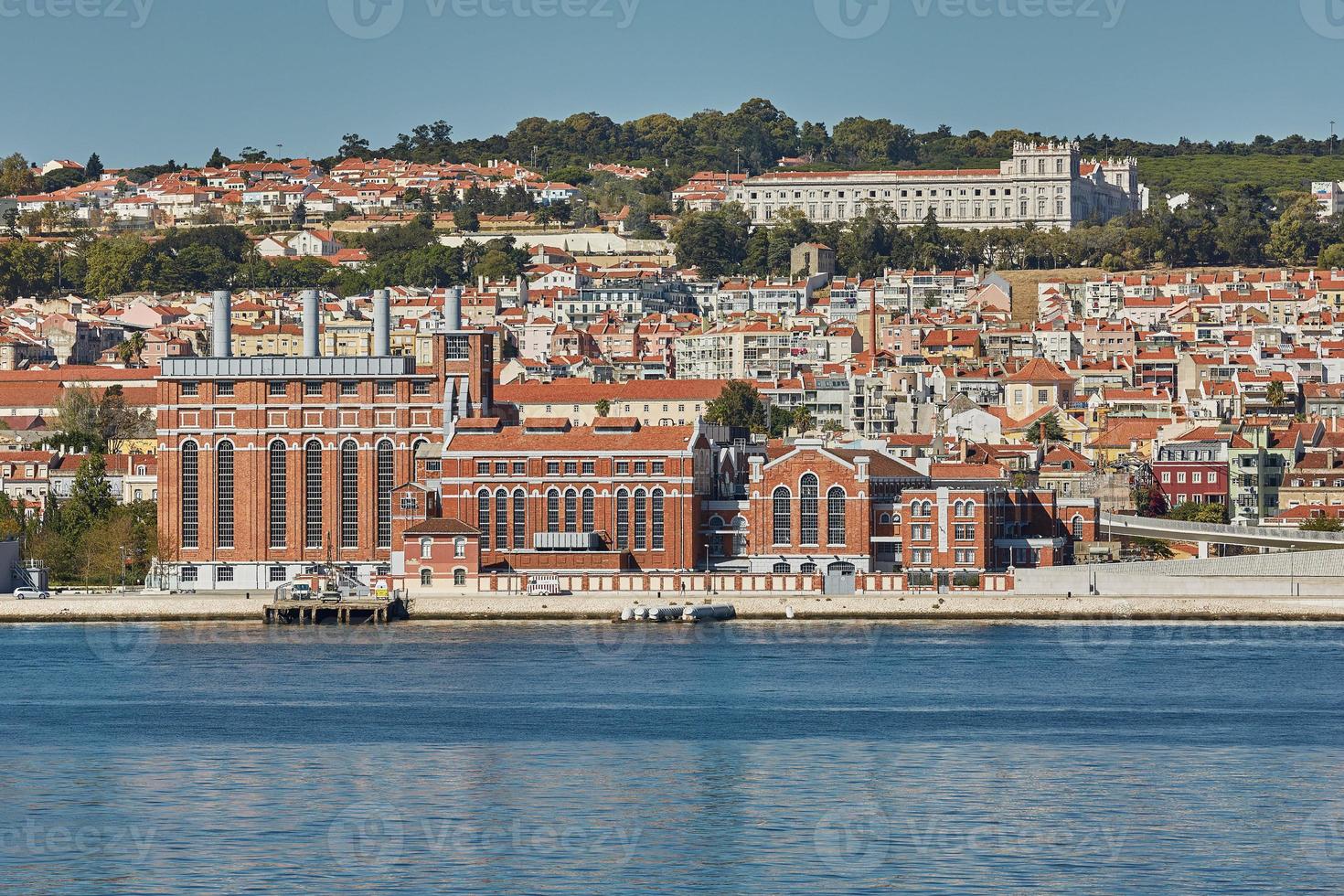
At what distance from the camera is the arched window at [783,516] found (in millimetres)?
61812

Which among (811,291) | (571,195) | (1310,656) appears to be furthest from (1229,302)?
(1310,656)

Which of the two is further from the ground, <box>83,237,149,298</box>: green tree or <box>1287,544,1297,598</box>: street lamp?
<box>83,237,149,298</box>: green tree

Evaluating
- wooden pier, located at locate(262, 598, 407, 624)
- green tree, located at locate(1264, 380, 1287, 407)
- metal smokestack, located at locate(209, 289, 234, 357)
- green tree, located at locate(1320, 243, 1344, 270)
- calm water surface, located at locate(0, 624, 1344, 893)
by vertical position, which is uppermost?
green tree, located at locate(1320, 243, 1344, 270)

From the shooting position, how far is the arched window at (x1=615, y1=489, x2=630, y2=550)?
6131 cm

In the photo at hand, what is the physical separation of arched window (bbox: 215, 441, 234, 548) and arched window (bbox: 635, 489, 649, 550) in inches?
427

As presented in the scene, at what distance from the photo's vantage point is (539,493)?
61312mm

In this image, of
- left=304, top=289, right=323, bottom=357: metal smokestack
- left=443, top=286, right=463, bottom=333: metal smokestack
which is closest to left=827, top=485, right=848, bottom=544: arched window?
left=443, top=286, right=463, bottom=333: metal smokestack

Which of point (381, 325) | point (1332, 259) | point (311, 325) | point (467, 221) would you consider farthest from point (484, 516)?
point (467, 221)

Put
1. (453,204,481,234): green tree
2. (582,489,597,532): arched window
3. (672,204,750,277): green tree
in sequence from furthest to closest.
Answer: (453,204,481,234): green tree, (672,204,750,277): green tree, (582,489,597,532): arched window

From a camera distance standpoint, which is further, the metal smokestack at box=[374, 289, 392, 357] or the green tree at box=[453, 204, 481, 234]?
the green tree at box=[453, 204, 481, 234]

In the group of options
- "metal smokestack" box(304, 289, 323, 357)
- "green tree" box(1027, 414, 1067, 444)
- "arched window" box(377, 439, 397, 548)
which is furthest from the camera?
"green tree" box(1027, 414, 1067, 444)

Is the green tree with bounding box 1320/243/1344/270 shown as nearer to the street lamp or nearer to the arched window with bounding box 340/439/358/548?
the street lamp

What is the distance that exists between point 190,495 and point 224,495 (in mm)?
863

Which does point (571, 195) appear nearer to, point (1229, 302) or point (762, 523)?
point (1229, 302)
